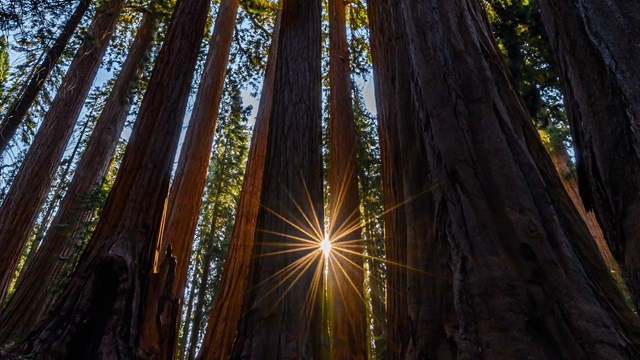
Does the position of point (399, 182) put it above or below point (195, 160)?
below

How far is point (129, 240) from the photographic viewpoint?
9.66 ft

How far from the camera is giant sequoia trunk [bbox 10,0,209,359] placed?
2369 millimetres

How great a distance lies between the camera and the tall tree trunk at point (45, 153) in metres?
6.19

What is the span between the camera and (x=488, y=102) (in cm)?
141

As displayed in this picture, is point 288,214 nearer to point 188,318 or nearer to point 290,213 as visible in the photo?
point 290,213

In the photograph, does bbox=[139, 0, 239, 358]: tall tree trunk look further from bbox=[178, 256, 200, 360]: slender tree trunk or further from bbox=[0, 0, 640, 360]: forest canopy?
bbox=[178, 256, 200, 360]: slender tree trunk

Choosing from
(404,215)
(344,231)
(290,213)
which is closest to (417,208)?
(404,215)

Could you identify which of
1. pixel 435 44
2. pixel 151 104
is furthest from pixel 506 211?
pixel 151 104

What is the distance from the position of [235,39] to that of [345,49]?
3129 millimetres

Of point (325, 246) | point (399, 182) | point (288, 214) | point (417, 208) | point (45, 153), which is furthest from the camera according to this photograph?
point (45, 153)

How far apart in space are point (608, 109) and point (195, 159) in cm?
632

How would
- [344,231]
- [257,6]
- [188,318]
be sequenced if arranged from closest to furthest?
[344,231] → [257,6] → [188,318]

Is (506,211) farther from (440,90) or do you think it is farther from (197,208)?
(197,208)

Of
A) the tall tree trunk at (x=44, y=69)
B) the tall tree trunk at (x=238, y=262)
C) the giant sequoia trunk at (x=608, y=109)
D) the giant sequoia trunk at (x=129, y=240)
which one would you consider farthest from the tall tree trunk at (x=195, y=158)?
the giant sequoia trunk at (x=608, y=109)
